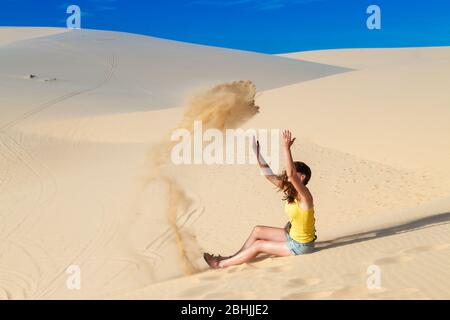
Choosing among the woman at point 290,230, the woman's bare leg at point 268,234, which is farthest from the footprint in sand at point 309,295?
the woman's bare leg at point 268,234

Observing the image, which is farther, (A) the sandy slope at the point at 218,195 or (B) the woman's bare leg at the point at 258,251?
(B) the woman's bare leg at the point at 258,251

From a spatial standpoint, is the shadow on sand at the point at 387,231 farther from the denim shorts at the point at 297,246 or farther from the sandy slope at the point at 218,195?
the denim shorts at the point at 297,246

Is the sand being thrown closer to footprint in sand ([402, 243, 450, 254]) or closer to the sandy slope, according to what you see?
the sandy slope

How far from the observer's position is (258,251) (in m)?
6.86

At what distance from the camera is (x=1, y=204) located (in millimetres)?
12430

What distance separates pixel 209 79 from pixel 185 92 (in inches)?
242

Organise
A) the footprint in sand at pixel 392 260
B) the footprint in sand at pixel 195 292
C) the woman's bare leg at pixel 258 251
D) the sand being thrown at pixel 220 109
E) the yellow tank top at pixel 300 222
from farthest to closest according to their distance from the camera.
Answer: the sand being thrown at pixel 220 109 < the woman's bare leg at pixel 258 251 < the yellow tank top at pixel 300 222 < the footprint in sand at pixel 392 260 < the footprint in sand at pixel 195 292

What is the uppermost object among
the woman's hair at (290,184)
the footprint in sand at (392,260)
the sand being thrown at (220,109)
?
the sand being thrown at (220,109)

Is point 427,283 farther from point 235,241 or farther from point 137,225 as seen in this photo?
point 137,225

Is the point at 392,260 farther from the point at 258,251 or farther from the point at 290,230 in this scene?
the point at 258,251

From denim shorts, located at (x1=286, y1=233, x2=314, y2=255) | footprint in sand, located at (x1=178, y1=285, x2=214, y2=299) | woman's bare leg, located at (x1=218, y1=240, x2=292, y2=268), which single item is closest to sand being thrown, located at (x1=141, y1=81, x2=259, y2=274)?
woman's bare leg, located at (x1=218, y1=240, x2=292, y2=268)

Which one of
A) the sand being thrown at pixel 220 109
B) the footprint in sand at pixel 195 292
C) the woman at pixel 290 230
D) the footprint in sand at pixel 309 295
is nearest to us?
the footprint in sand at pixel 309 295

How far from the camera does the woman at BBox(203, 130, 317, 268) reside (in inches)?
247

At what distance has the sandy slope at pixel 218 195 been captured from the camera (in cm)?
604
